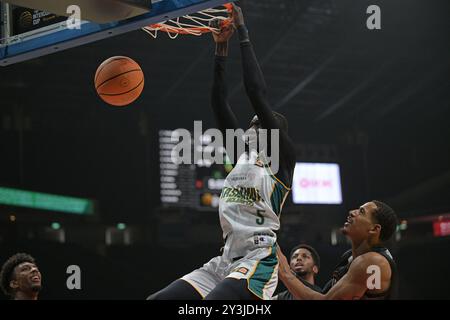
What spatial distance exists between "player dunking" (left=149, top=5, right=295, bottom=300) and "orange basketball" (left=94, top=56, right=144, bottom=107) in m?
0.91

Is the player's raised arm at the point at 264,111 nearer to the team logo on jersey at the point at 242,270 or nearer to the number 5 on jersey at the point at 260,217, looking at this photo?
the number 5 on jersey at the point at 260,217

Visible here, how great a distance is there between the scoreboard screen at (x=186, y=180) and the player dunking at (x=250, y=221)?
7.92 m

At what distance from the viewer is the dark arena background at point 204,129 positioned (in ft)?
35.1

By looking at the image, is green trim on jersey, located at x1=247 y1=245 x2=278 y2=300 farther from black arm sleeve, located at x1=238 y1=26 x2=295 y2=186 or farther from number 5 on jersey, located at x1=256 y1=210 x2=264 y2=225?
black arm sleeve, located at x1=238 y1=26 x2=295 y2=186

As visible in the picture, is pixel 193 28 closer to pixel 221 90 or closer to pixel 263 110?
pixel 221 90

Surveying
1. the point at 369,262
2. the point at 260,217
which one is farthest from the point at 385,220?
the point at 260,217

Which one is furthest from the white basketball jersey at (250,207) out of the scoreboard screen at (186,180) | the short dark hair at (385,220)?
the scoreboard screen at (186,180)

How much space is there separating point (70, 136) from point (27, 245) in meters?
1.83

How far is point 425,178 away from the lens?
44.2 ft

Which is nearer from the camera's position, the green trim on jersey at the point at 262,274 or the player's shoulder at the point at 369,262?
the green trim on jersey at the point at 262,274

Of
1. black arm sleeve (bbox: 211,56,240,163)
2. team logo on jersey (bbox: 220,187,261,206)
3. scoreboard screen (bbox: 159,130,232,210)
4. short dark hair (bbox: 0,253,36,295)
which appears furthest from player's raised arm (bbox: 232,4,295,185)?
scoreboard screen (bbox: 159,130,232,210)
